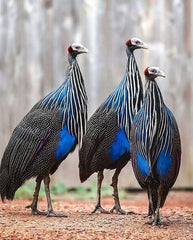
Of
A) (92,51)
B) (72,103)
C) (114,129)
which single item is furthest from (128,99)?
(92,51)

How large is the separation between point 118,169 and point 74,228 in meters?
1.52

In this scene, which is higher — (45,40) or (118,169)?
(45,40)

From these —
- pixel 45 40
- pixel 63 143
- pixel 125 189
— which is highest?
pixel 45 40

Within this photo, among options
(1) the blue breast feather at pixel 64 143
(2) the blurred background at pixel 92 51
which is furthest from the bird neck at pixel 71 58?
(2) the blurred background at pixel 92 51

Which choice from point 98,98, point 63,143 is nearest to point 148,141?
point 63,143

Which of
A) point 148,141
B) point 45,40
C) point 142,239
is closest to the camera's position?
point 142,239

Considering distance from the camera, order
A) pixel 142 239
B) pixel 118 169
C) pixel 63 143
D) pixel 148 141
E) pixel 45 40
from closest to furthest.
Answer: pixel 142 239 < pixel 148 141 < pixel 63 143 < pixel 118 169 < pixel 45 40

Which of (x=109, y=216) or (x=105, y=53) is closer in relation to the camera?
(x=109, y=216)

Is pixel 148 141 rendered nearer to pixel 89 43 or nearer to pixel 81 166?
pixel 81 166

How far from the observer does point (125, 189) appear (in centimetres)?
1046

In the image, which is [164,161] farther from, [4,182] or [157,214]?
[4,182]

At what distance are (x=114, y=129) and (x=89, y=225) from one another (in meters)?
1.28

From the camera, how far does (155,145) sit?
21.7 ft

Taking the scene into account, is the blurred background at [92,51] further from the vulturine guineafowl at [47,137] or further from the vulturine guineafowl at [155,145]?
the vulturine guineafowl at [155,145]
